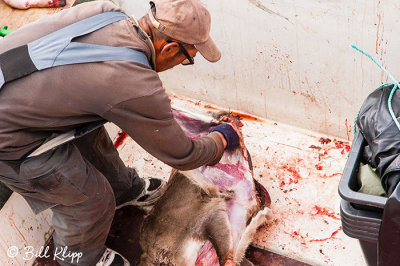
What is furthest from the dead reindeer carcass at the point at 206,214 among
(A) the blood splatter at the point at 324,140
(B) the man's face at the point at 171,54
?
(B) the man's face at the point at 171,54

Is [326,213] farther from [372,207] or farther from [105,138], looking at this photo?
[105,138]

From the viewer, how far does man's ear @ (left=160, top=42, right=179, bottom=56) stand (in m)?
2.78

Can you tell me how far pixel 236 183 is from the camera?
3.61 meters

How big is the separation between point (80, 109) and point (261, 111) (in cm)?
206

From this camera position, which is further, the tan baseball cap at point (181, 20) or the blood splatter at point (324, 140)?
the blood splatter at point (324, 140)

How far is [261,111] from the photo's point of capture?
14.5ft

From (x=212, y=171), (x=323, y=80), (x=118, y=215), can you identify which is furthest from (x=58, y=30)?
(x=323, y=80)

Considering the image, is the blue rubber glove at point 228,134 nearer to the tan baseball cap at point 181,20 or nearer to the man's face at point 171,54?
the man's face at point 171,54

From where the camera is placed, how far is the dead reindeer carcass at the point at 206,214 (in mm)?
3361

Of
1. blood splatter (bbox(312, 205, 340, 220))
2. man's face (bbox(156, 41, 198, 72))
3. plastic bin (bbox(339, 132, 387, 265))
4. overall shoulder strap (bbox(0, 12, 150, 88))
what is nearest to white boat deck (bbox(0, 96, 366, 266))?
blood splatter (bbox(312, 205, 340, 220))

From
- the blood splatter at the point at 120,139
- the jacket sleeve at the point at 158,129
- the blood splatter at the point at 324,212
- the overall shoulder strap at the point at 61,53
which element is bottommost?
the blood splatter at the point at 324,212

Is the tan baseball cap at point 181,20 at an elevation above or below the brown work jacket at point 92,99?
above

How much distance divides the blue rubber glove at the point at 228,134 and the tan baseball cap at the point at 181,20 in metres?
0.77

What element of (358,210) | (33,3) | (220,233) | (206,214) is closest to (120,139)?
(33,3)
